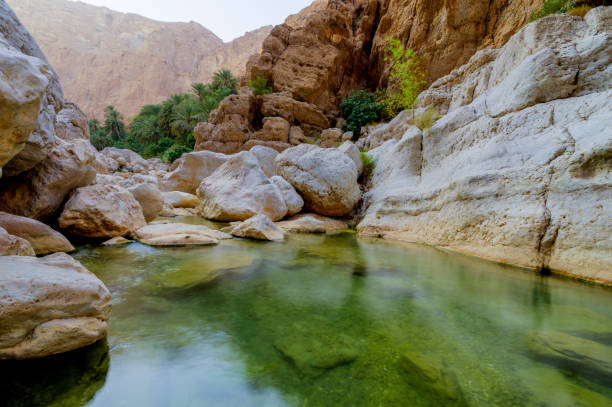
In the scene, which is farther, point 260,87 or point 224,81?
point 224,81

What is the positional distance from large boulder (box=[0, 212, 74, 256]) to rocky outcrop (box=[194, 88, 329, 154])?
1610 centimetres

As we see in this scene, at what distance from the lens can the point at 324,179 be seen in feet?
24.1

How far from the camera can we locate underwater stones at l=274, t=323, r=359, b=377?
1506 mm

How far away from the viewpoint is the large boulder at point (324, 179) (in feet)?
23.8

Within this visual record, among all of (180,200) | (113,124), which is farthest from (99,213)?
(113,124)

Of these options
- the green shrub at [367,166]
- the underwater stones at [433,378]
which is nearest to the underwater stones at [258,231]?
the underwater stones at [433,378]

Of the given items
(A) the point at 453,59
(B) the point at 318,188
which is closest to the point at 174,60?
(A) the point at 453,59

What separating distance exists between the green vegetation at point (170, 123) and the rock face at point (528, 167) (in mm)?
22929

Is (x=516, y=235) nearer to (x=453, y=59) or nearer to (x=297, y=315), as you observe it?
(x=297, y=315)

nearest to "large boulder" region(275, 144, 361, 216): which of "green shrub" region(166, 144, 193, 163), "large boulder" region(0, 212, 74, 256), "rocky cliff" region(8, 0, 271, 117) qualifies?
"large boulder" region(0, 212, 74, 256)

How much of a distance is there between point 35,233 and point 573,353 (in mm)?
5141

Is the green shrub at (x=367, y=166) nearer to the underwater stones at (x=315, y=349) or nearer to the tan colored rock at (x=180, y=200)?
the tan colored rock at (x=180, y=200)

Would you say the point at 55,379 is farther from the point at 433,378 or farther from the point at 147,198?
the point at 147,198

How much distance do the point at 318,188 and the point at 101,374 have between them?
628cm
